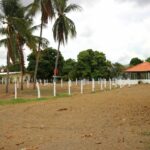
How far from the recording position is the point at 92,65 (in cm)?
7512

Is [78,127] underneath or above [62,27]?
underneath

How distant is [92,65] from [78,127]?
6332 centimetres

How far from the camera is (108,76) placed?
7669cm

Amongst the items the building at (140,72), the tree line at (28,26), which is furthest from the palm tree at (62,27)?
the building at (140,72)

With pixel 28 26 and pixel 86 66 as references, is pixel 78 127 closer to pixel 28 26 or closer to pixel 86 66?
pixel 28 26

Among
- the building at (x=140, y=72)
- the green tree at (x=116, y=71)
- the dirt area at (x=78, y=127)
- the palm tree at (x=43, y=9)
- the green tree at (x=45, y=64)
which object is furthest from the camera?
the green tree at (x=116, y=71)

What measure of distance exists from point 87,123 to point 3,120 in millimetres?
3527

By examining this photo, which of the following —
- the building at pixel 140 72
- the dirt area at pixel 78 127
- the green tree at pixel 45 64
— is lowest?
the dirt area at pixel 78 127

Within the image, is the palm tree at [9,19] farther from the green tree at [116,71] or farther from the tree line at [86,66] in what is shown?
the green tree at [116,71]

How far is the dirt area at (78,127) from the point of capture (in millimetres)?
9578

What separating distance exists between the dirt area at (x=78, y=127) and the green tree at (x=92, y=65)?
5719 centimetres

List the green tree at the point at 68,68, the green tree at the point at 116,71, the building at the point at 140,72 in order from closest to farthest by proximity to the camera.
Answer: the building at the point at 140,72, the green tree at the point at 68,68, the green tree at the point at 116,71

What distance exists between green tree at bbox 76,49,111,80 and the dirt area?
57.2 meters

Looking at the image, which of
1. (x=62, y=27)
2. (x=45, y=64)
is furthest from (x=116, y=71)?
(x=62, y=27)
